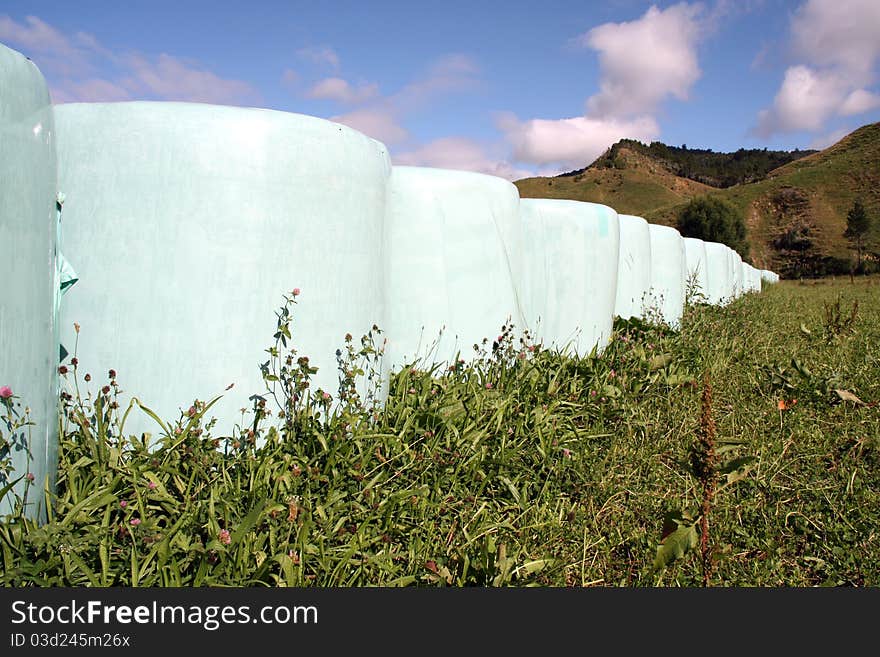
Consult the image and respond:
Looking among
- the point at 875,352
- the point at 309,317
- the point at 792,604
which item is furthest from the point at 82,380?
the point at 875,352

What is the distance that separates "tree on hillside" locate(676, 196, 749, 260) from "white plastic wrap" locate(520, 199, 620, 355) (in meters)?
41.1

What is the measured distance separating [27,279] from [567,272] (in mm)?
2880

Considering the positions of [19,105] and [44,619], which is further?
[19,105]

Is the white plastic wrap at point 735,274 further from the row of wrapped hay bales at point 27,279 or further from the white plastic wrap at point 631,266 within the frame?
the row of wrapped hay bales at point 27,279

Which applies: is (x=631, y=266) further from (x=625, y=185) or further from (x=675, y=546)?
(x=625, y=185)

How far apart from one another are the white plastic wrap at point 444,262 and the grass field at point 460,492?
0.14 meters

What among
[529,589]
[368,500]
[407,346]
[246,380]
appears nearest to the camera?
[529,589]

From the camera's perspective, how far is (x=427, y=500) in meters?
2.00

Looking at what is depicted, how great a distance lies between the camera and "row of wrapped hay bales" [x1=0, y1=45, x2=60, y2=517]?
155cm

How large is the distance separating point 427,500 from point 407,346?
1002 mm

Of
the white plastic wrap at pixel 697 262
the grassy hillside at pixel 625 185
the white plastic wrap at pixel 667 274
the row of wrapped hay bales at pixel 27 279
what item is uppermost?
the grassy hillside at pixel 625 185

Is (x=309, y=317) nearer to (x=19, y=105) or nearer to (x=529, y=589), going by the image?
(x=19, y=105)

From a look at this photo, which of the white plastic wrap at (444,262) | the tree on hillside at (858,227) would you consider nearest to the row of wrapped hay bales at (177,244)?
the white plastic wrap at (444,262)

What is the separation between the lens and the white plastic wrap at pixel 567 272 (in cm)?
365
